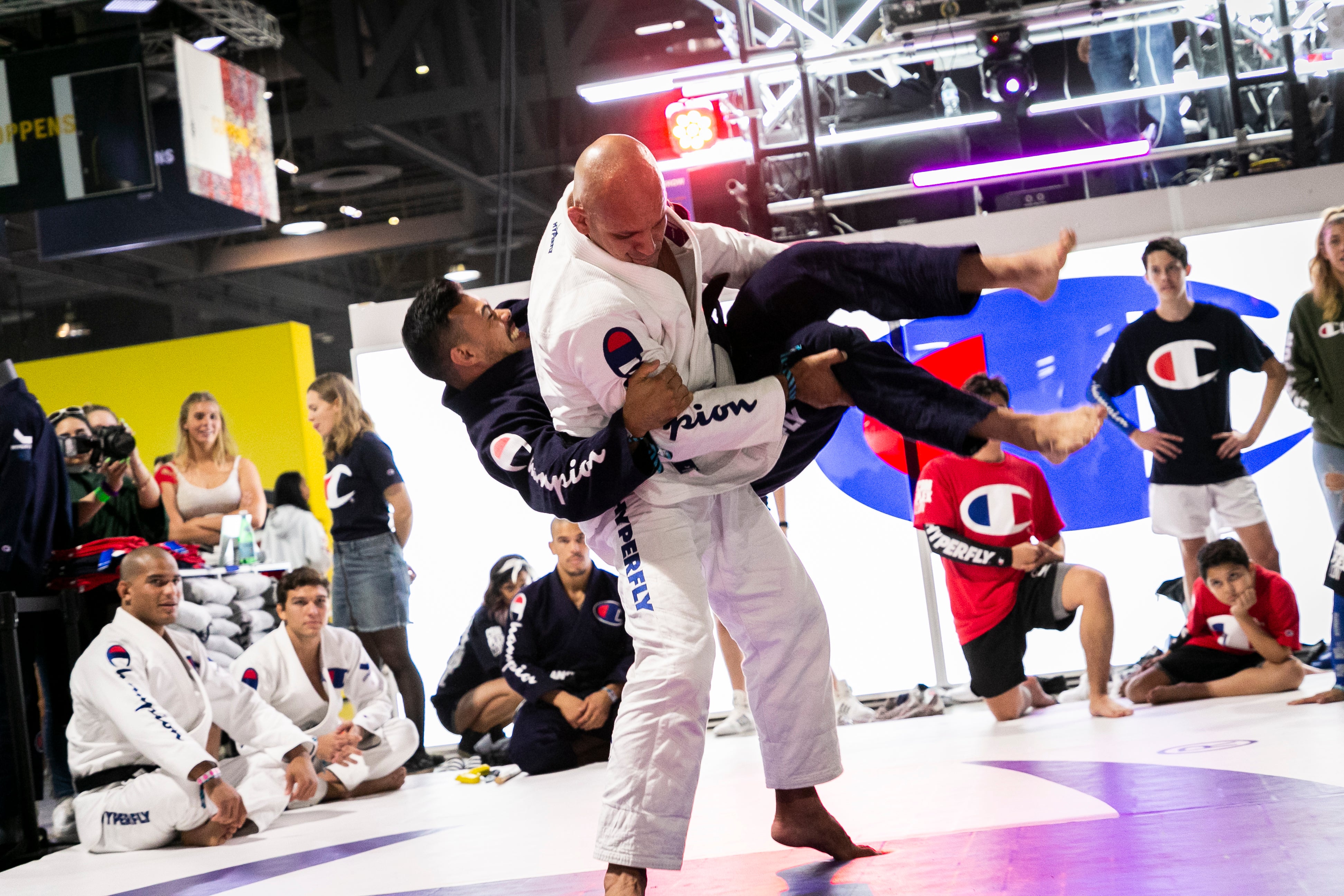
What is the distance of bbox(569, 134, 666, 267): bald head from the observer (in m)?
1.88

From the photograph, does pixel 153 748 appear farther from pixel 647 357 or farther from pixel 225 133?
pixel 225 133

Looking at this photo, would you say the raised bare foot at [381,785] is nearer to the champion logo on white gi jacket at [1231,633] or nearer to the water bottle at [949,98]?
the champion logo on white gi jacket at [1231,633]

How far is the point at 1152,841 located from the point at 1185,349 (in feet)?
11.5

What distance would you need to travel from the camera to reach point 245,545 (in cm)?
530

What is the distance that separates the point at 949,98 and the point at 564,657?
164 inches

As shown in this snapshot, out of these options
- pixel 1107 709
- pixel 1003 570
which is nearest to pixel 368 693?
pixel 1003 570

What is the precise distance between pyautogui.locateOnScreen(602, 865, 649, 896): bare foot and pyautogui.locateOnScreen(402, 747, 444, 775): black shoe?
3.51 meters

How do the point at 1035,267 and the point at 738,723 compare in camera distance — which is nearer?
the point at 1035,267

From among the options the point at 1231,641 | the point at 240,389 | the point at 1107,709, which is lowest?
the point at 1107,709

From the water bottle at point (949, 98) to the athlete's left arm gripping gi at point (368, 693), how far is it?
442 cm

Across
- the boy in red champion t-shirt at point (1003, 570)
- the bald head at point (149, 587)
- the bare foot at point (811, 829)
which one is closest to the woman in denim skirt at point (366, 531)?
the bald head at point (149, 587)

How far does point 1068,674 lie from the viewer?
5.26 metres

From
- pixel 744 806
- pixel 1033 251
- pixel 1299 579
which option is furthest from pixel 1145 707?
pixel 1033 251

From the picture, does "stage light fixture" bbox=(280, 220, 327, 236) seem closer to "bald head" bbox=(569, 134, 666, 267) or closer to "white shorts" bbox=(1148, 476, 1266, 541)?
"white shorts" bbox=(1148, 476, 1266, 541)
